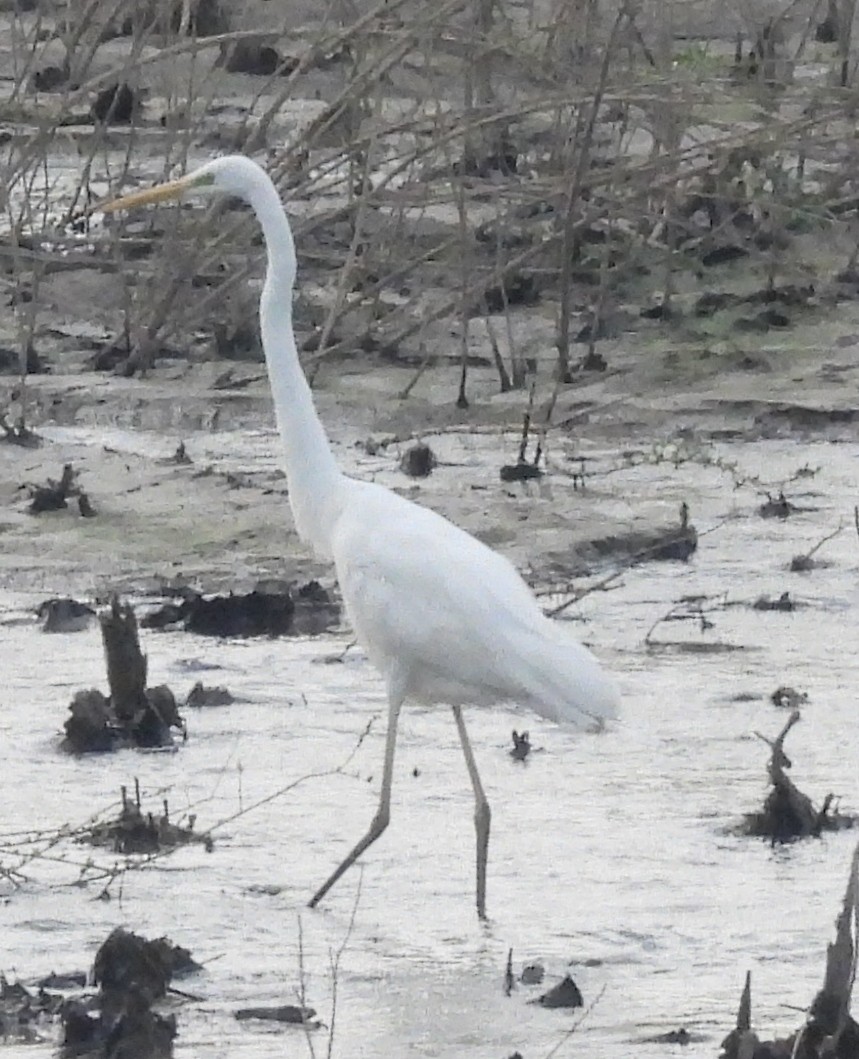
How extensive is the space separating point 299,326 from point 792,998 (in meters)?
5.61

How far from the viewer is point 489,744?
5977 mm

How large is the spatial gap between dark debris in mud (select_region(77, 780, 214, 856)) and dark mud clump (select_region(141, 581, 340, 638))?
1610mm

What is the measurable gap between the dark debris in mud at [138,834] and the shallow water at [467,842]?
38 mm

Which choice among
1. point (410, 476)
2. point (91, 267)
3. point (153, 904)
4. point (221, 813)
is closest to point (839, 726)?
point (221, 813)

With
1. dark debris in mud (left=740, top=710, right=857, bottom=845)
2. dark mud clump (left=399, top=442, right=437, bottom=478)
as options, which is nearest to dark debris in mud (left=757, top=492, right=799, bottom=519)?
dark mud clump (left=399, top=442, right=437, bottom=478)

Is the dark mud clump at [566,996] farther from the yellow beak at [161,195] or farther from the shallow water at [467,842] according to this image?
the yellow beak at [161,195]

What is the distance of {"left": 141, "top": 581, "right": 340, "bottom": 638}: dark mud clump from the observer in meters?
6.66

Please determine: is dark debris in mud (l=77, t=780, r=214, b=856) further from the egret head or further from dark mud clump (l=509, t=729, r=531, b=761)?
the egret head

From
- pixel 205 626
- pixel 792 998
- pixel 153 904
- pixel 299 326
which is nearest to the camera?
pixel 792 998

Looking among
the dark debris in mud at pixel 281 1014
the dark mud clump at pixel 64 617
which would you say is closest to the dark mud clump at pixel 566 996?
the dark debris in mud at pixel 281 1014

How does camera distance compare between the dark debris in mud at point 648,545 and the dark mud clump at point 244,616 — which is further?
the dark debris in mud at point 648,545

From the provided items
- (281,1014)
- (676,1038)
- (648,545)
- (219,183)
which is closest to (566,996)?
(676,1038)

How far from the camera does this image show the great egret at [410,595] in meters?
5.12

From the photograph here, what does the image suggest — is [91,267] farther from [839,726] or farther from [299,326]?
[839,726]
